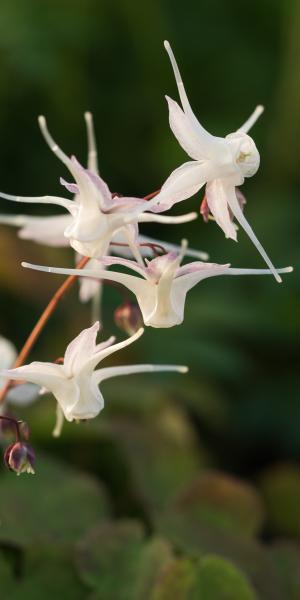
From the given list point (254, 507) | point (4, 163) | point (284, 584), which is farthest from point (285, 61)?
point (284, 584)

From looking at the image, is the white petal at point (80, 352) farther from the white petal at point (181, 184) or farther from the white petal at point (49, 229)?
the white petal at point (49, 229)

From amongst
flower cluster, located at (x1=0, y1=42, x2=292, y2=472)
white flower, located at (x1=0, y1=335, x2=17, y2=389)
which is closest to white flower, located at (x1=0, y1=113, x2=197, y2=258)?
flower cluster, located at (x1=0, y1=42, x2=292, y2=472)

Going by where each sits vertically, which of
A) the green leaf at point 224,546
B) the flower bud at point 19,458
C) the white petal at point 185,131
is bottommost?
the green leaf at point 224,546

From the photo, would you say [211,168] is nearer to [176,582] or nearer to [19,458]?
[19,458]

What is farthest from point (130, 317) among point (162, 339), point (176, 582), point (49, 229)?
point (162, 339)

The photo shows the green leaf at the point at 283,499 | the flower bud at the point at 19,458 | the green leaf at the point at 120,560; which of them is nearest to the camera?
the flower bud at the point at 19,458

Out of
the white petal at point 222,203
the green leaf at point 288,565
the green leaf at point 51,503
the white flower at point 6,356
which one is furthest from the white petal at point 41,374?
the green leaf at point 288,565
